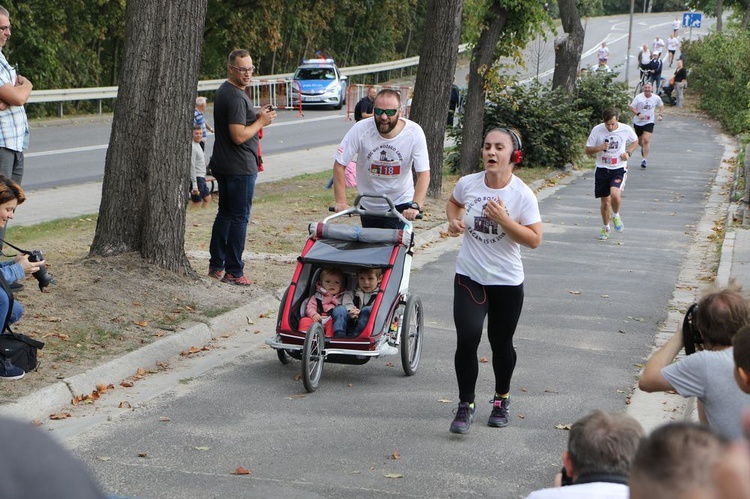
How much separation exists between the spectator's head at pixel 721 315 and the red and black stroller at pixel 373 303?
11.3ft

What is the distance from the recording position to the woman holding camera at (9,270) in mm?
6824

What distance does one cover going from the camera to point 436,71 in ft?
58.1

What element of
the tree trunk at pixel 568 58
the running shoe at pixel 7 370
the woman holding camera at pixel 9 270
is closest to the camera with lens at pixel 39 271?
the woman holding camera at pixel 9 270

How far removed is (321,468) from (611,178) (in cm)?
1086

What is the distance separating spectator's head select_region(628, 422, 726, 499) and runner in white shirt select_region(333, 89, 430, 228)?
6.37 meters

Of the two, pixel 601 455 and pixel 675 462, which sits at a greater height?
pixel 675 462

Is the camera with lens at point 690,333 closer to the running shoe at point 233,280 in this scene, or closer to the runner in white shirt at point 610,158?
the running shoe at point 233,280

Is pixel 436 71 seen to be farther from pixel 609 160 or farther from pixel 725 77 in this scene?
pixel 725 77

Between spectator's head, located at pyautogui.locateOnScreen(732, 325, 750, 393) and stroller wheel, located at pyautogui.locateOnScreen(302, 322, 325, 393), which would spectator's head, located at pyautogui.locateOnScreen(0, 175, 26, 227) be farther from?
spectator's head, located at pyautogui.locateOnScreen(732, 325, 750, 393)

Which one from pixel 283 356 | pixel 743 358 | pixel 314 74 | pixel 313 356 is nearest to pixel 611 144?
pixel 283 356


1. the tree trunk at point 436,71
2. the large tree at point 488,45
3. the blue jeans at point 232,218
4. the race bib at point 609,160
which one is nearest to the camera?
the blue jeans at point 232,218

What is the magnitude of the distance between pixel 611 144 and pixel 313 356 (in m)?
9.63

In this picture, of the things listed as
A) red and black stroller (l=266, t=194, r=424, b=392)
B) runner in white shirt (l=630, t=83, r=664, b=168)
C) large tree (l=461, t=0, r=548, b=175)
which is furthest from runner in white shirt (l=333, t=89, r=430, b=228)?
runner in white shirt (l=630, t=83, r=664, b=168)

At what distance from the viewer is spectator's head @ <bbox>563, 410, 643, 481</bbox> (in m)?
3.41
